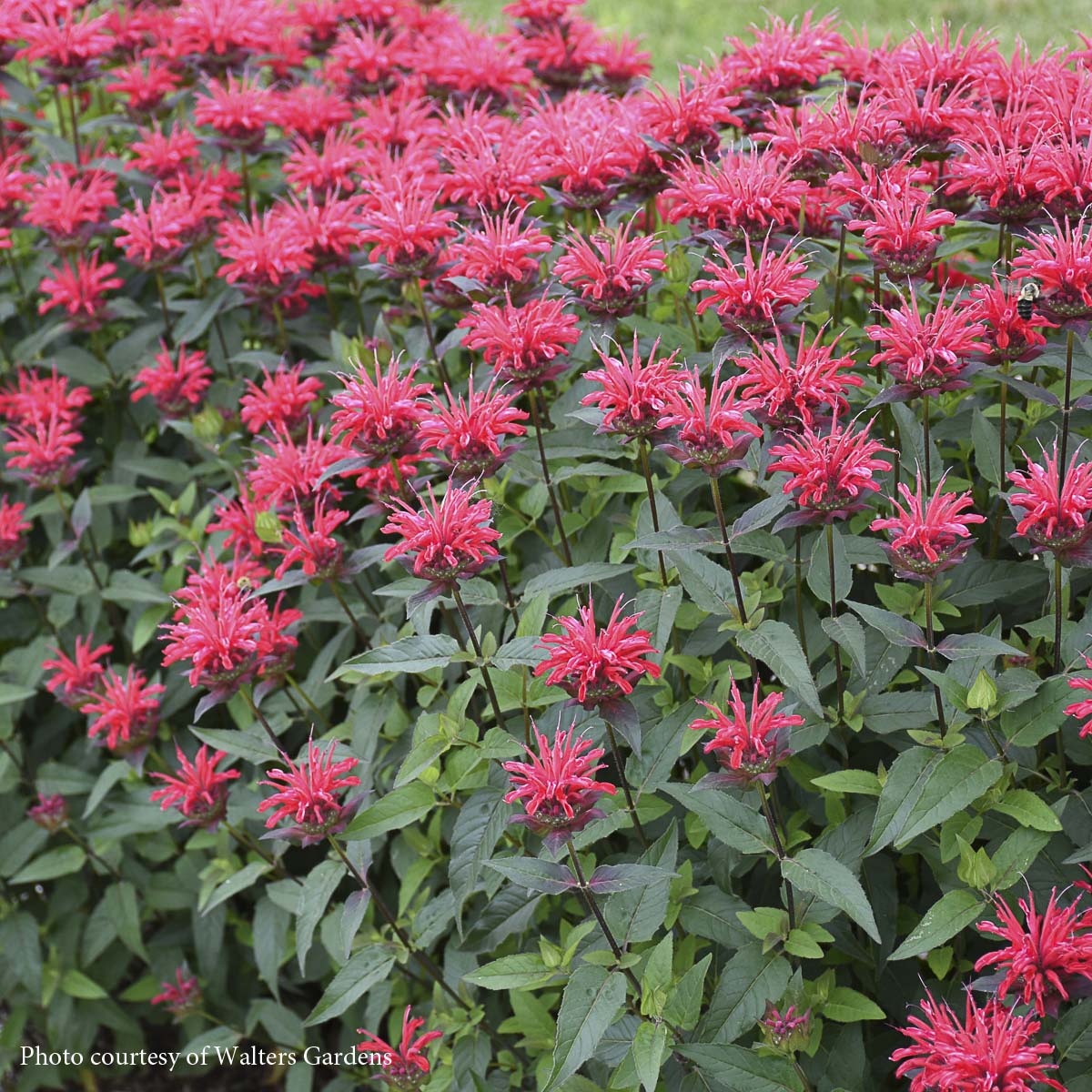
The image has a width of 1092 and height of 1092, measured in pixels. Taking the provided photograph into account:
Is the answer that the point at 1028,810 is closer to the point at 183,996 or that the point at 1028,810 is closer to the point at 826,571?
the point at 826,571

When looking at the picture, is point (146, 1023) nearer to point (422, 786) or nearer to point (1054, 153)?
point (422, 786)

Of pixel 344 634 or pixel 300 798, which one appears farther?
pixel 344 634

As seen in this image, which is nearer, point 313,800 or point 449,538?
point 449,538

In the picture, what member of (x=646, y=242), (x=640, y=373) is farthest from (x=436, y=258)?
(x=640, y=373)

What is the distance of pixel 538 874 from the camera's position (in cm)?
169

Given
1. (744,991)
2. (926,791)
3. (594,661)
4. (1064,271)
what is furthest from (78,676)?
(1064,271)

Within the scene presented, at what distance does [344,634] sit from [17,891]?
1.24 meters

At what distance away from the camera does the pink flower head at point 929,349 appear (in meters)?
1.68

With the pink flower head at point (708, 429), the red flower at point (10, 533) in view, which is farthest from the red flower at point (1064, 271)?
the red flower at point (10, 533)

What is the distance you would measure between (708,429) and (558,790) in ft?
1.77

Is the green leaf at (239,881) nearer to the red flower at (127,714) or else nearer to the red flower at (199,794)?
the red flower at (199,794)

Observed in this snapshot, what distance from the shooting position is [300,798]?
1.88 meters

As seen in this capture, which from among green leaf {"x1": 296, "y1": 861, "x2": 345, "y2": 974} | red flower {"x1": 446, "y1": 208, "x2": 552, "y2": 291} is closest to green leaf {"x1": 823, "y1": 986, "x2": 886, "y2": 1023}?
green leaf {"x1": 296, "y1": 861, "x2": 345, "y2": 974}

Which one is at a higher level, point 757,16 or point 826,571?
point 826,571
